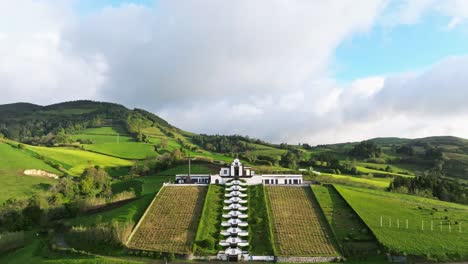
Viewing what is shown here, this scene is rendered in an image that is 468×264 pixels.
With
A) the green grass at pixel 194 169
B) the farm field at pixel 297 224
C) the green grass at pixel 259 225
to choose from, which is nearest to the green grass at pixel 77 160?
the green grass at pixel 194 169

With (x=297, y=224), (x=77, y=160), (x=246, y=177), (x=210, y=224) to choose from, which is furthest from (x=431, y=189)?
(x=77, y=160)

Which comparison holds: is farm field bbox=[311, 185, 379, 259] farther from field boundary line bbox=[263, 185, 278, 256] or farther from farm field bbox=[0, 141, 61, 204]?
farm field bbox=[0, 141, 61, 204]

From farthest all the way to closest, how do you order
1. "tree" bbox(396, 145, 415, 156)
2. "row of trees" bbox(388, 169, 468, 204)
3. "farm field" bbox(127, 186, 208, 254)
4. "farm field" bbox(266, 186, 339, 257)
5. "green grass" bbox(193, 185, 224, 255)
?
"tree" bbox(396, 145, 415, 156), "row of trees" bbox(388, 169, 468, 204), "farm field" bbox(127, 186, 208, 254), "green grass" bbox(193, 185, 224, 255), "farm field" bbox(266, 186, 339, 257)

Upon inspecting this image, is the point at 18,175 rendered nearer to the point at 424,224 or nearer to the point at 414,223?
the point at 414,223

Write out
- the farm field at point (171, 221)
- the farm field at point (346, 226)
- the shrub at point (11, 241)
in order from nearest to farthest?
the farm field at point (346, 226) → the farm field at point (171, 221) → the shrub at point (11, 241)

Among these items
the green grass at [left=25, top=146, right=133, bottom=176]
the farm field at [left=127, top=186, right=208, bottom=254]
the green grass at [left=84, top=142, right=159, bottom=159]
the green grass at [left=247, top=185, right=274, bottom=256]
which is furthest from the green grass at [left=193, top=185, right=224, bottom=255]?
the green grass at [left=84, top=142, right=159, bottom=159]

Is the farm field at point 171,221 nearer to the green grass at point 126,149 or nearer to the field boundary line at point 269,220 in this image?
the field boundary line at point 269,220

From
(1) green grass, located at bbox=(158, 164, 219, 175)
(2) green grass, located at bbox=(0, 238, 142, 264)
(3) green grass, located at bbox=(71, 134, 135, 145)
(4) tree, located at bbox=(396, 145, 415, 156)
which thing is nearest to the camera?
(2) green grass, located at bbox=(0, 238, 142, 264)
